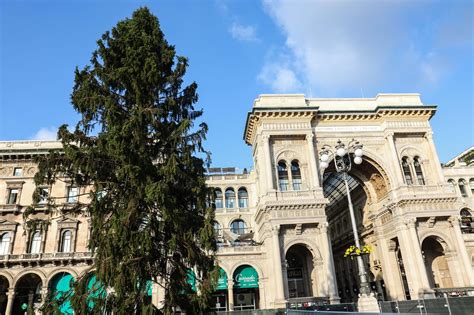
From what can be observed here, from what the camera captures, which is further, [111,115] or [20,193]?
[20,193]

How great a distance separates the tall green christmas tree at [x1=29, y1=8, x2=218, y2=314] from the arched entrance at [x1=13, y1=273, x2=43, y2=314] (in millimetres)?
24034

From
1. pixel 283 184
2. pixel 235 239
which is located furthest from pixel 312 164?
pixel 235 239

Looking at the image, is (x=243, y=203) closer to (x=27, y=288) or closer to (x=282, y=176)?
(x=282, y=176)

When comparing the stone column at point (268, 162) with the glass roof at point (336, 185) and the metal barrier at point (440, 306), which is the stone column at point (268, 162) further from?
the metal barrier at point (440, 306)

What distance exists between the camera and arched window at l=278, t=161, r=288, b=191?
32.9 meters

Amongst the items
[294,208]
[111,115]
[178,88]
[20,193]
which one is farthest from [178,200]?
[20,193]

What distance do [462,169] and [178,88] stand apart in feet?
144

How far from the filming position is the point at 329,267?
95.6 ft

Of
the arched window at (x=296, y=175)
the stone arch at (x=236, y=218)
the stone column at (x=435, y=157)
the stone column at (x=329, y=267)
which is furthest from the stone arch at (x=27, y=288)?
the stone column at (x=435, y=157)

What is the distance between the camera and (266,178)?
3198 centimetres

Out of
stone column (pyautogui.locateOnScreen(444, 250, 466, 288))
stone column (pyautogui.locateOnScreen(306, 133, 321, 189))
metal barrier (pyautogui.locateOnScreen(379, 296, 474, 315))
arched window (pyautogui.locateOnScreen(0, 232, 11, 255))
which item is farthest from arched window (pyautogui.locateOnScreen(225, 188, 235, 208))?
metal barrier (pyautogui.locateOnScreen(379, 296, 474, 315))

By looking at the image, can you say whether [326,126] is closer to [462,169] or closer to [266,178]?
[266,178]

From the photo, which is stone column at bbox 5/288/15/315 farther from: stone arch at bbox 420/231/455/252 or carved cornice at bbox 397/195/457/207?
stone arch at bbox 420/231/455/252

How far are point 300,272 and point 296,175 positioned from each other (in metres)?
9.22
